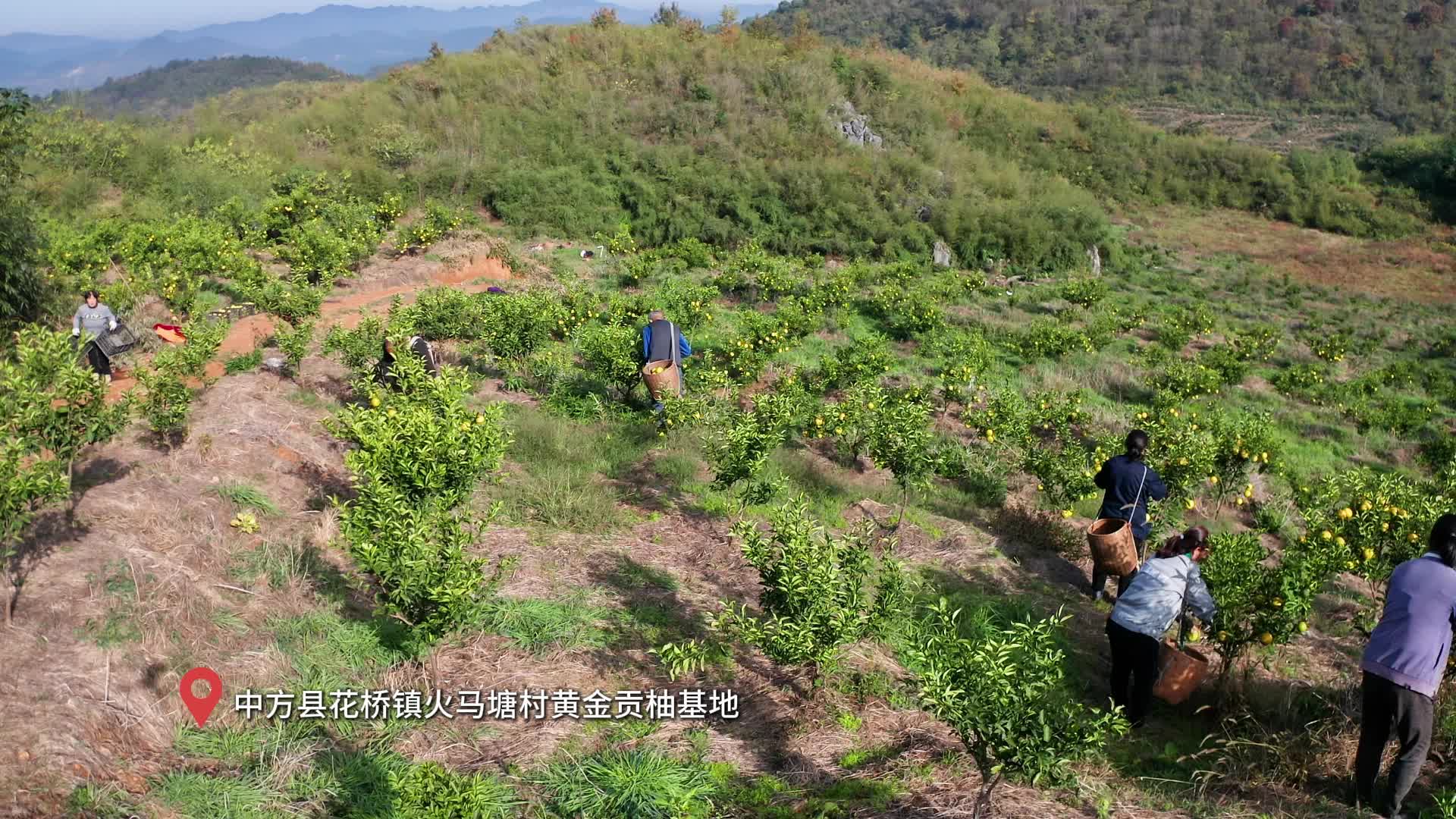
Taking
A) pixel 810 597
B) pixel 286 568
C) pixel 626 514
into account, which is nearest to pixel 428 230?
pixel 626 514

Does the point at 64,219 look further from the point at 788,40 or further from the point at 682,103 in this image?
the point at 788,40

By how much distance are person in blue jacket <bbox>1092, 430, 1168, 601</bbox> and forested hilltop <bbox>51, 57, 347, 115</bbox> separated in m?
A: 118

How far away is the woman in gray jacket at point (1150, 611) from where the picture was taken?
4.49 m

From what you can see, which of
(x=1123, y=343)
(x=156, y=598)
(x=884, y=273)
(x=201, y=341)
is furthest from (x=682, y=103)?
(x=156, y=598)

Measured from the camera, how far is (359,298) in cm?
1436

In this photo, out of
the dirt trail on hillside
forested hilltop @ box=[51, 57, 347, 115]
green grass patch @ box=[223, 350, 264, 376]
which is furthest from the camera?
forested hilltop @ box=[51, 57, 347, 115]

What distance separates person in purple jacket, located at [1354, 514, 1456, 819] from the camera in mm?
3693

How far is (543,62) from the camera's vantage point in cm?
2675

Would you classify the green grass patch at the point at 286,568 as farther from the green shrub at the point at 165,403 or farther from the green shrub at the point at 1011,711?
the green shrub at the point at 1011,711

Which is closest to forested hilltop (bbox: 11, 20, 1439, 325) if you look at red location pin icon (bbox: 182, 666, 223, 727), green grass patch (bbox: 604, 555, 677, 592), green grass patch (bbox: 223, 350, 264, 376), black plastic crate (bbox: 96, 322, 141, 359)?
green grass patch (bbox: 223, 350, 264, 376)

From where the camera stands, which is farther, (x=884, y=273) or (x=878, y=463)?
(x=884, y=273)

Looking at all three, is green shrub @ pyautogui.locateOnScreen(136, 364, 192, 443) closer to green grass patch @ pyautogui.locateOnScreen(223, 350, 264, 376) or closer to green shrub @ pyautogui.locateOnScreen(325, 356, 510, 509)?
green shrub @ pyautogui.locateOnScreen(325, 356, 510, 509)

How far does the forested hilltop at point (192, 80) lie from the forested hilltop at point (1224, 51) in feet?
275

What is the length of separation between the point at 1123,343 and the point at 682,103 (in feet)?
53.5
